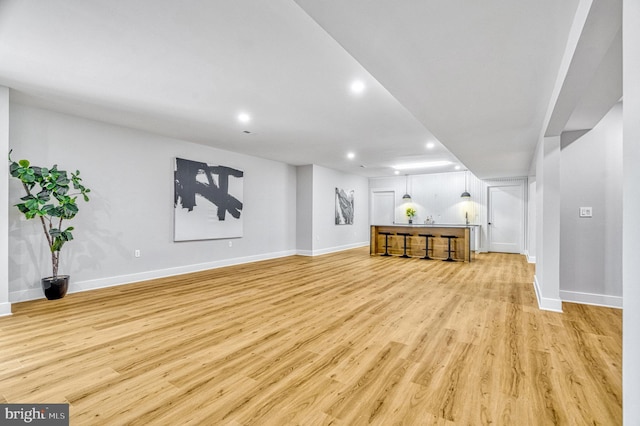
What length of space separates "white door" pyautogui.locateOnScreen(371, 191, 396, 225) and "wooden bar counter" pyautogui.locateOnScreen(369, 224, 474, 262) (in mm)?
2678

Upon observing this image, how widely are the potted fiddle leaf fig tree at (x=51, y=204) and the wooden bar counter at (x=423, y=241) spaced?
655 centimetres

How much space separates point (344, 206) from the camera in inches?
384

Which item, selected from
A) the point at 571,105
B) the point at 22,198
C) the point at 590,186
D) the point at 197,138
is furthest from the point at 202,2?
the point at 590,186

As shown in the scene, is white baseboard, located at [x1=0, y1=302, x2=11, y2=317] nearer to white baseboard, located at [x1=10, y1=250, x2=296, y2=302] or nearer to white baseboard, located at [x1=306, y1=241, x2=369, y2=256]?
white baseboard, located at [x1=10, y1=250, x2=296, y2=302]

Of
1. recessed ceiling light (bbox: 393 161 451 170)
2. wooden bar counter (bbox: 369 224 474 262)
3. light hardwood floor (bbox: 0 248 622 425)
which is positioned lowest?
light hardwood floor (bbox: 0 248 622 425)

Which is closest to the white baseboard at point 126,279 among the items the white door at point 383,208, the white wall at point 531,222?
the white door at point 383,208

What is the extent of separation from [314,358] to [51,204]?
3.89 metres

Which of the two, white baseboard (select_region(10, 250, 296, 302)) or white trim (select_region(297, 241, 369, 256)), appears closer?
white baseboard (select_region(10, 250, 296, 302))

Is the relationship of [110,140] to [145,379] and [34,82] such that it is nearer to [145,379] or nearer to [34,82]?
[34,82]

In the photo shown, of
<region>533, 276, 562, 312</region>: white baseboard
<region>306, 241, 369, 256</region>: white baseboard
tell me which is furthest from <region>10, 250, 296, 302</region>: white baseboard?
<region>533, 276, 562, 312</region>: white baseboard

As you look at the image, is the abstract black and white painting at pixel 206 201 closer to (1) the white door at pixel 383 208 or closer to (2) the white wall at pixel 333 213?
(2) the white wall at pixel 333 213

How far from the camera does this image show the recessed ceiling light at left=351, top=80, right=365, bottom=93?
312 cm

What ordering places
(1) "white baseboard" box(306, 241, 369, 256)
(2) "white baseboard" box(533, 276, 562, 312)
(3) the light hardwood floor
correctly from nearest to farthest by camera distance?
1. (3) the light hardwood floor
2. (2) "white baseboard" box(533, 276, 562, 312)
3. (1) "white baseboard" box(306, 241, 369, 256)

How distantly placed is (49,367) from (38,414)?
61cm
